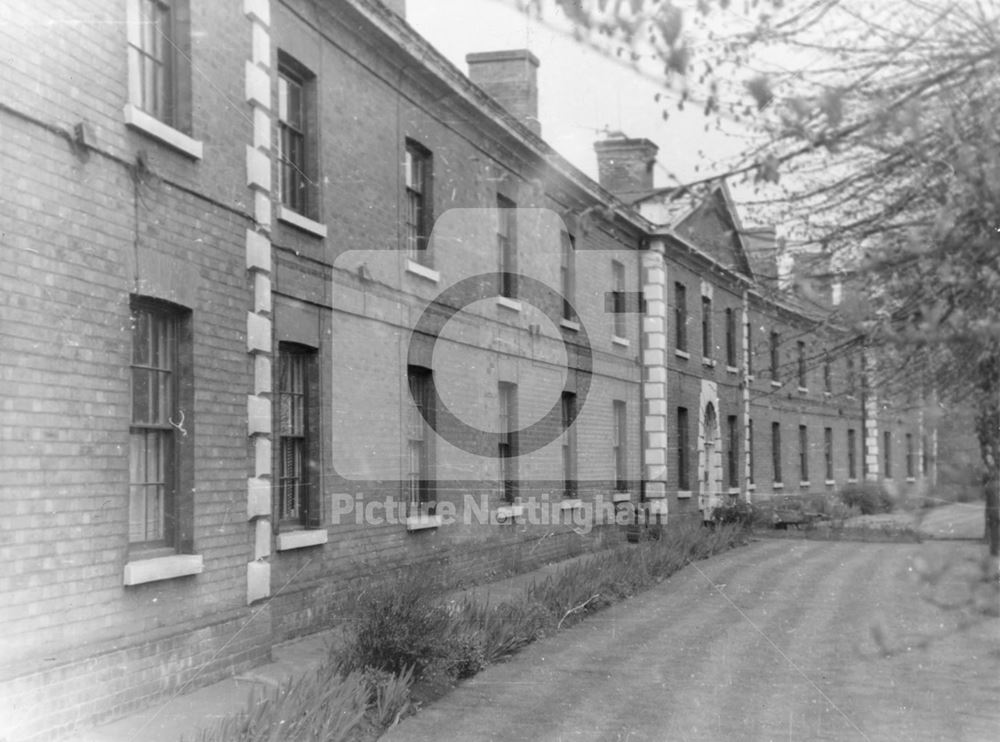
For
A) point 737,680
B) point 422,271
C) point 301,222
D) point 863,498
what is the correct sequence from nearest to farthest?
point 737,680 → point 301,222 → point 422,271 → point 863,498

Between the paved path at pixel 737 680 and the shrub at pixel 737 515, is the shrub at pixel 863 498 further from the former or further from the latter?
the paved path at pixel 737 680

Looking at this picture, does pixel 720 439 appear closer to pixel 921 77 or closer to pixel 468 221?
pixel 468 221

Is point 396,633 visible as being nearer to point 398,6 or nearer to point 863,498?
point 398,6

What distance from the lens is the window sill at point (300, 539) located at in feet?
37.5

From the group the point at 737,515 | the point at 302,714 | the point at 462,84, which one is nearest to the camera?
the point at 302,714

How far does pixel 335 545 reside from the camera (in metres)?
12.6

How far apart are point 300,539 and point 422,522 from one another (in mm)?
3219

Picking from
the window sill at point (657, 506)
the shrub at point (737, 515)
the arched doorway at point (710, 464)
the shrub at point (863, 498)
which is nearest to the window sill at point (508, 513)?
the window sill at point (657, 506)

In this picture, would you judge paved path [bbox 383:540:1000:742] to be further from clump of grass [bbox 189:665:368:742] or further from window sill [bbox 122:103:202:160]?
window sill [bbox 122:103:202:160]

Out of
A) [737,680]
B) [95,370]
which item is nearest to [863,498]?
[737,680]

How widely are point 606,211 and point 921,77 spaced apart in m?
1.45

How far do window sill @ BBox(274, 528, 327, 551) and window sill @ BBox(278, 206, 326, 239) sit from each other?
127 inches

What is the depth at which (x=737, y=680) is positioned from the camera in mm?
10320

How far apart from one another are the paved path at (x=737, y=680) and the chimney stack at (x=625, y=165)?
526 inches
